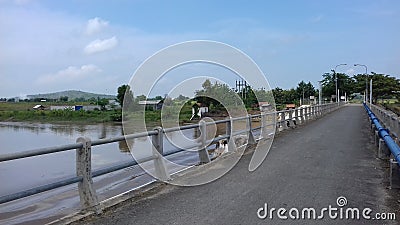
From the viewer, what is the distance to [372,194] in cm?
652

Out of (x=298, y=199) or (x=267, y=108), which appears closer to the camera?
(x=298, y=199)

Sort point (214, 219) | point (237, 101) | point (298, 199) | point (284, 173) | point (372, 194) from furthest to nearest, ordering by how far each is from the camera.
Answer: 1. point (237, 101)
2. point (284, 173)
3. point (372, 194)
4. point (298, 199)
5. point (214, 219)

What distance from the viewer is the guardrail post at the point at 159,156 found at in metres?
7.41

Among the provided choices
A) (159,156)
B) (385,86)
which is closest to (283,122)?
(159,156)

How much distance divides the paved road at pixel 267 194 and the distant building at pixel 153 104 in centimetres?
224

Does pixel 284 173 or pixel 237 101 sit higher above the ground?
pixel 237 101

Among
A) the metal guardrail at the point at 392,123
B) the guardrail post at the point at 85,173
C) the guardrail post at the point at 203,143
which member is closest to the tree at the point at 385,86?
the metal guardrail at the point at 392,123

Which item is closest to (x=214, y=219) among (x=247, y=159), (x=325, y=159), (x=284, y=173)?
(x=284, y=173)

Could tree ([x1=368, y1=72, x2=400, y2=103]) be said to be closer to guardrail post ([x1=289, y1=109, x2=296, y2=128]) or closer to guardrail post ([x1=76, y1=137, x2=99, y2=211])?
guardrail post ([x1=289, y1=109, x2=296, y2=128])

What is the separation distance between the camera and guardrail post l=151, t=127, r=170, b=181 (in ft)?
24.3

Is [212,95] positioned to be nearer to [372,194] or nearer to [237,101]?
[237,101]

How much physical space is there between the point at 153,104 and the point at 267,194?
13.3ft

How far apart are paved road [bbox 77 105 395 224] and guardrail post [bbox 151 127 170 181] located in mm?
551

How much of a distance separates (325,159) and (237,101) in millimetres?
4042
